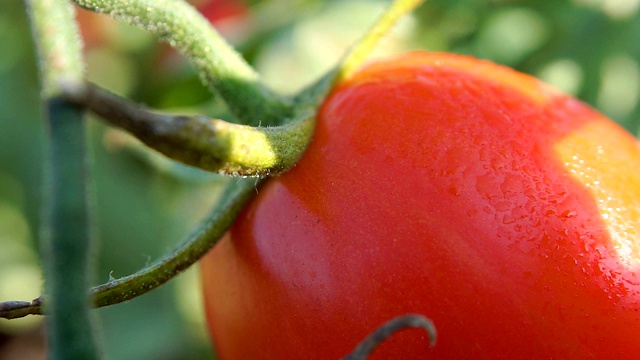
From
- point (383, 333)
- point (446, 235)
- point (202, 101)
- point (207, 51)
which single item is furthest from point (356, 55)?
point (202, 101)

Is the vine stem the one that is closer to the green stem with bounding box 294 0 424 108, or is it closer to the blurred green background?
the green stem with bounding box 294 0 424 108

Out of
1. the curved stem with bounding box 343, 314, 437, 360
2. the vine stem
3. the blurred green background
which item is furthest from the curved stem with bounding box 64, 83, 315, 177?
the blurred green background

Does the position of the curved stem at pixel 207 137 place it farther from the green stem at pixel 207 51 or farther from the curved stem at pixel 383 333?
the curved stem at pixel 383 333

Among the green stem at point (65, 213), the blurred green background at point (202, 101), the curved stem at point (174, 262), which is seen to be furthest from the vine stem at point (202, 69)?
the blurred green background at point (202, 101)

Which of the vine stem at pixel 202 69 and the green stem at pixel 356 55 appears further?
the green stem at pixel 356 55

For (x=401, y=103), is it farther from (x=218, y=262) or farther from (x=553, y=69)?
(x=553, y=69)

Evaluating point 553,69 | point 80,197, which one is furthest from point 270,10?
point 80,197
